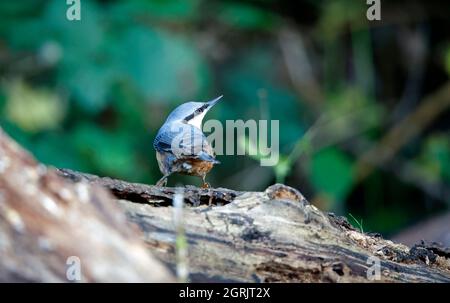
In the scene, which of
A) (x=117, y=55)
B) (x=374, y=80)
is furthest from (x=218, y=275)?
(x=374, y=80)

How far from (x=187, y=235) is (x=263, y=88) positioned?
4.36 metres

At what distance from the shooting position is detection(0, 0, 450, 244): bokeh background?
641 cm

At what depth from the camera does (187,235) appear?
3.30m

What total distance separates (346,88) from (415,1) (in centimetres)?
121

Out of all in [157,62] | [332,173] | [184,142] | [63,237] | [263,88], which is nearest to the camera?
[63,237]

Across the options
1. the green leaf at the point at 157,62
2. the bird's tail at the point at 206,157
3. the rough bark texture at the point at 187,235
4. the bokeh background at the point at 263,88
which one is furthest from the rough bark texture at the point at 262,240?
the green leaf at the point at 157,62

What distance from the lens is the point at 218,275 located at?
3.16 meters

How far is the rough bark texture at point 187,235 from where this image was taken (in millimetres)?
2664

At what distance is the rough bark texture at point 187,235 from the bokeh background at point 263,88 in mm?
2386

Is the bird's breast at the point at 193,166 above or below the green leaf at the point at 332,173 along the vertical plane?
below

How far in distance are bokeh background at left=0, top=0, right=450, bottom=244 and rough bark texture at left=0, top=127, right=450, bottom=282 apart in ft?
7.83

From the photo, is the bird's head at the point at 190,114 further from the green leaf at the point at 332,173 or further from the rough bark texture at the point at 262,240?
the green leaf at the point at 332,173

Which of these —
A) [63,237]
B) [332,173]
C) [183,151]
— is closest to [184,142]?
[183,151]

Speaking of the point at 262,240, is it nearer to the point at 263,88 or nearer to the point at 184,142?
the point at 184,142
